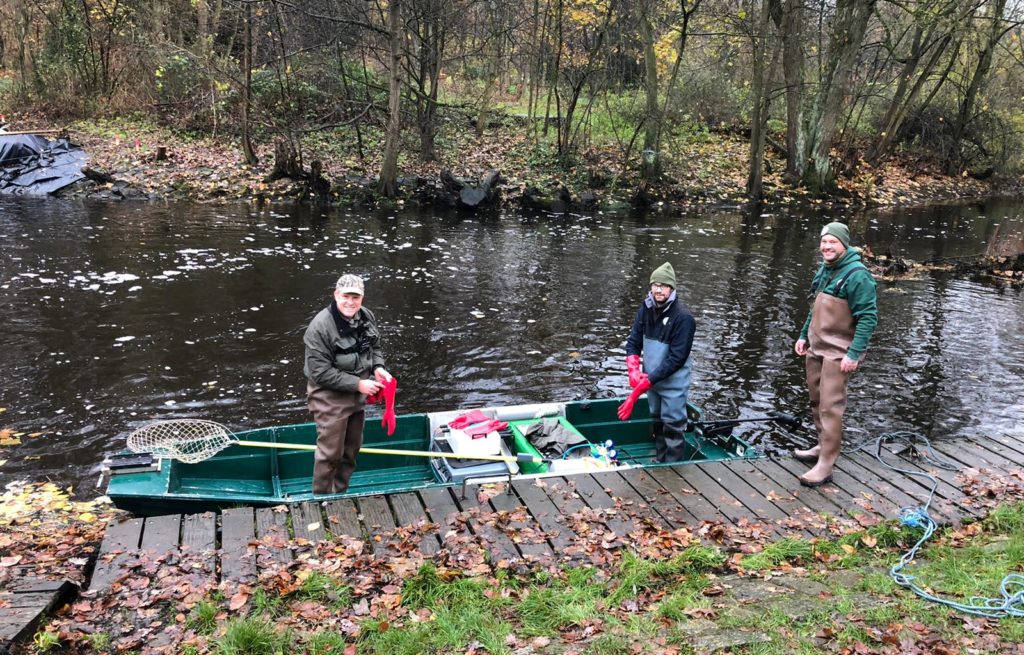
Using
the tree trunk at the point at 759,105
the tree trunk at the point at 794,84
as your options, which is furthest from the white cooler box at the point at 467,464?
the tree trunk at the point at 794,84

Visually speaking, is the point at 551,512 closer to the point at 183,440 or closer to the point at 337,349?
the point at 337,349

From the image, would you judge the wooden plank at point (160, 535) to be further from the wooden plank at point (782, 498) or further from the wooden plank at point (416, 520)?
the wooden plank at point (782, 498)

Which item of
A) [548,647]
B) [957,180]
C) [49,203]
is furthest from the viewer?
[957,180]

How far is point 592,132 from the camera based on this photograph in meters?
30.0

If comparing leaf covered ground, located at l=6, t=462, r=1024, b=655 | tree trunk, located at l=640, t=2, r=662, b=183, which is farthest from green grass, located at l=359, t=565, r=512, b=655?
tree trunk, located at l=640, t=2, r=662, b=183

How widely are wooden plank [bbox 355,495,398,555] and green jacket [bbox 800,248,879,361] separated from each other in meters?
4.15

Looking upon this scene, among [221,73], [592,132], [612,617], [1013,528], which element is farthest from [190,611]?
[592,132]

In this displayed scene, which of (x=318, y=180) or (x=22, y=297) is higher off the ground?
(x=318, y=180)

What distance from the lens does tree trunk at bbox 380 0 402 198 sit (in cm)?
2114

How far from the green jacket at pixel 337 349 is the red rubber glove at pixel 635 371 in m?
2.61

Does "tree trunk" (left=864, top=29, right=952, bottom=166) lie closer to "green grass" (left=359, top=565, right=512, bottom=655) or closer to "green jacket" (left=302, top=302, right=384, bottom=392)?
"green jacket" (left=302, top=302, right=384, bottom=392)

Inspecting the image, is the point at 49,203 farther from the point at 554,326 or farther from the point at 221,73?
the point at 554,326

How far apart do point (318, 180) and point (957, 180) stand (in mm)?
30668

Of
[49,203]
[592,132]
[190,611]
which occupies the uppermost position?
[592,132]
